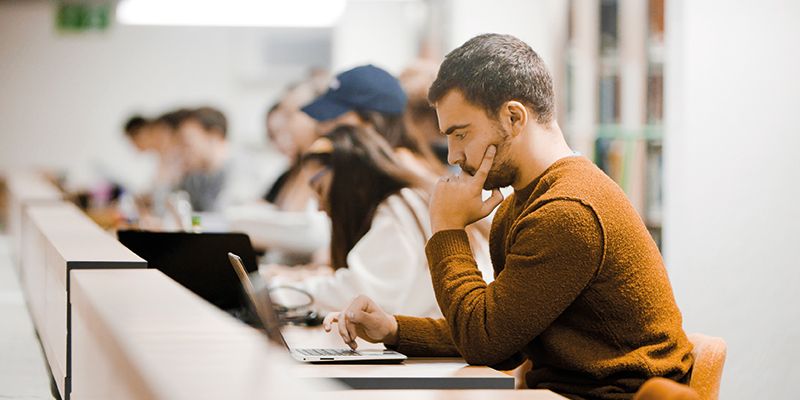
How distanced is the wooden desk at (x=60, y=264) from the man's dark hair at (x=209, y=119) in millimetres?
4872

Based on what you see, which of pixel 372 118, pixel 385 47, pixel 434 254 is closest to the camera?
pixel 434 254

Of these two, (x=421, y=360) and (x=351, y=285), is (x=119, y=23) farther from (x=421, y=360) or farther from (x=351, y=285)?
(x=421, y=360)

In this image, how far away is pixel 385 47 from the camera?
8.59 m

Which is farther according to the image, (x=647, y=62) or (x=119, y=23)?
(x=119, y=23)

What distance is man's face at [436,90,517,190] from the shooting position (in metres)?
2.05

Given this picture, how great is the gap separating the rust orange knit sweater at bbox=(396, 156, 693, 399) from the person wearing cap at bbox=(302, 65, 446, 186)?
1.69 metres

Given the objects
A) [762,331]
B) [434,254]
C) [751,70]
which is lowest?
[762,331]

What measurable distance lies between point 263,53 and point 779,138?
1068 cm

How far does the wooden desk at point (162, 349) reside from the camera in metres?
1.01

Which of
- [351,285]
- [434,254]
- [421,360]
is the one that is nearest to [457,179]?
[434,254]

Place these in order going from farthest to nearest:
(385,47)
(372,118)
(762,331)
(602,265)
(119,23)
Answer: (119,23) < (385,47) < (372,118) < (762,331) < (602,265)

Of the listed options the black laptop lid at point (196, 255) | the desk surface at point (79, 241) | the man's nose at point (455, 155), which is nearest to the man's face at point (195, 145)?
the desk surface at point (79, 241)

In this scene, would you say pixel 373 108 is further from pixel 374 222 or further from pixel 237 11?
pixel 237 11

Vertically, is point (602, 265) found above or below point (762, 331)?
above
